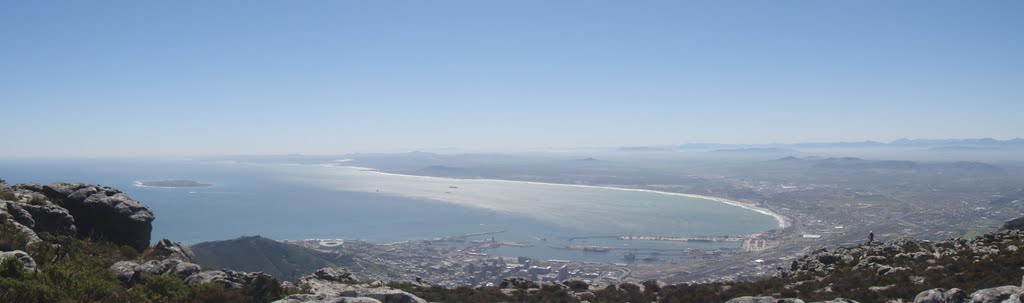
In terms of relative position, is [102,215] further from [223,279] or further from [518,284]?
[518,284]

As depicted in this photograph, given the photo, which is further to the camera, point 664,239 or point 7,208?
point 664,239

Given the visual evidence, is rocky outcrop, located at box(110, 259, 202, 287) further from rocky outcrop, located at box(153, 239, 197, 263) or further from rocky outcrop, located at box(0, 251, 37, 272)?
rocky outcrop, located at box(153, 239, 197, 263)

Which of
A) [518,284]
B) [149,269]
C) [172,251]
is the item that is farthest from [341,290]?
[172,251]

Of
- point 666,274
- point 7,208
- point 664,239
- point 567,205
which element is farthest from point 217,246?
point 567,205

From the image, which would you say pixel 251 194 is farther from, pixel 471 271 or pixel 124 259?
pixel 124 259

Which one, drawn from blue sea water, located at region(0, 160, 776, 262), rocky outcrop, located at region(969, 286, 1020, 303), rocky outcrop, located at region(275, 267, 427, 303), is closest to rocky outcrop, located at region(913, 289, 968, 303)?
rocky outcrop, located at region(969, 286, 1020, 303)

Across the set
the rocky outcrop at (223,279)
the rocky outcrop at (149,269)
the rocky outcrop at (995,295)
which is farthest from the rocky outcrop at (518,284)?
the rocky outcrop at (995,295)

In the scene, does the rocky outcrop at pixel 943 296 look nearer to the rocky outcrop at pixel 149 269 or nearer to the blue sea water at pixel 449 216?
the rocky outcrop at pixel 149 269

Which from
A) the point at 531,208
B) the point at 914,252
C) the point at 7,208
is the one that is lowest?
the point at 531,208
